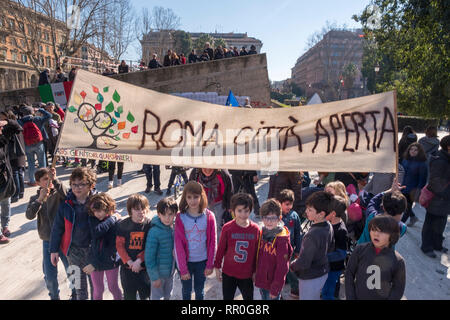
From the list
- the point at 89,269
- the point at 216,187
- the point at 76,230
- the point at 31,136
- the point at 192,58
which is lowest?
the point at 89,269

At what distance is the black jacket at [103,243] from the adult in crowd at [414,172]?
4.67m

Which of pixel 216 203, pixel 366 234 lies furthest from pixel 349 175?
pixel 216 203

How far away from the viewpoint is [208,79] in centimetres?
1698

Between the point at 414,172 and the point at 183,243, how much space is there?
170 inches

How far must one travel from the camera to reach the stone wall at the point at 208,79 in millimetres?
14008

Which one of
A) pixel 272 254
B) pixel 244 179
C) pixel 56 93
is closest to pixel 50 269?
pixel 272 254

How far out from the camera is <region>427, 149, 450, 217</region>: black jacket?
4086mm

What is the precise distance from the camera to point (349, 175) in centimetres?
516

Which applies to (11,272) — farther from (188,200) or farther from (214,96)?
(214,96)

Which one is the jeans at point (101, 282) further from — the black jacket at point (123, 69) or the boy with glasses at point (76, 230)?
the black jacket at point (123, 69)

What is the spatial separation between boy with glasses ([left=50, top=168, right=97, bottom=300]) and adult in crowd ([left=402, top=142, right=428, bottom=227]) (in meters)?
4.95

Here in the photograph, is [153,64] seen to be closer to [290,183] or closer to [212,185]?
[212,185]

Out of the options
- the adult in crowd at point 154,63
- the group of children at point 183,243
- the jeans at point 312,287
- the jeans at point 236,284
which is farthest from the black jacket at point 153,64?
the jeans at point 312,287
